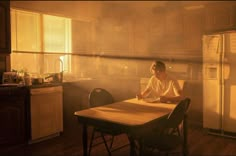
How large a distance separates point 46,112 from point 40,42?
163cm

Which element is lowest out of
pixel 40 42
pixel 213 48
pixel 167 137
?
pixel 167 137

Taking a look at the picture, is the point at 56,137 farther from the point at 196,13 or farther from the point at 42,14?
the point at 196,13

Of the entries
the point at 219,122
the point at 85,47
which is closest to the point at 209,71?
the point at 219,122

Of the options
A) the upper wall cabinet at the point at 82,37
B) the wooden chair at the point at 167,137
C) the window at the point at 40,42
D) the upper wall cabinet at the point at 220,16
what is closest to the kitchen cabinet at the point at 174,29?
the upper wall cabinet at the point at 220,16

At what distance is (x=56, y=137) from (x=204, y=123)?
2388 millimetres

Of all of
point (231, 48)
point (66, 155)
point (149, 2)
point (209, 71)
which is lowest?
point (66, 155)

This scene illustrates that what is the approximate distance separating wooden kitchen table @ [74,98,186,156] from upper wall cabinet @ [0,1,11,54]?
1839 mm

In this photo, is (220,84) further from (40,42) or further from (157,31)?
(40,42)

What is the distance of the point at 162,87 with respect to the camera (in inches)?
132

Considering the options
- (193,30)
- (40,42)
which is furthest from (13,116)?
(193,30)

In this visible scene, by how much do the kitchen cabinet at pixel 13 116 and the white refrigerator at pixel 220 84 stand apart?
2785 mm

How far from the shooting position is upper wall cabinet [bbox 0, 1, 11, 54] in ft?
11.9

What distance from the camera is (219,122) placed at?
401 centimetres

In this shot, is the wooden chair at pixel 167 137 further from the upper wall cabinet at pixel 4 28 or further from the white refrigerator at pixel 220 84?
the upper wall cabinet at pixel 4 28
